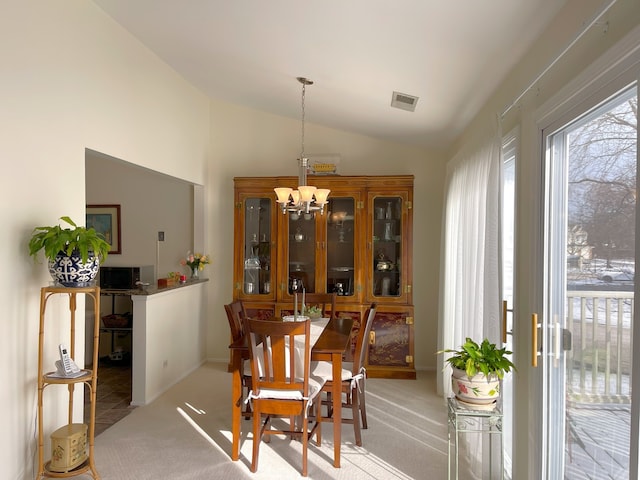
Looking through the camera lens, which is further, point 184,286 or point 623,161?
point 184,286

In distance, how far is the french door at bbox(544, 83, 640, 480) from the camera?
1533 millimetres

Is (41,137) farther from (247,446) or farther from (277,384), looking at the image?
(247,446)

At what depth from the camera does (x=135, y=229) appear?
18.1 ft

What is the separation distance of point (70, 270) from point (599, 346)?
2675mm

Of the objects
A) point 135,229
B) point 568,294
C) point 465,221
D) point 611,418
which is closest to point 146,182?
point 135,229

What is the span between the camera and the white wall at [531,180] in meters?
1.76

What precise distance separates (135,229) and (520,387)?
470cm

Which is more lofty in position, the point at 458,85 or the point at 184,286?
the point at 458,85

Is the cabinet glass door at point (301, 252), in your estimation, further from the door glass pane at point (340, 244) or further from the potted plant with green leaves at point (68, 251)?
the potted plant with green leaves at point (68, 251)

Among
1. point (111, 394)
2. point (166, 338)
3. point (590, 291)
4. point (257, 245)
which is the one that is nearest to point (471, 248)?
point (590, 291)

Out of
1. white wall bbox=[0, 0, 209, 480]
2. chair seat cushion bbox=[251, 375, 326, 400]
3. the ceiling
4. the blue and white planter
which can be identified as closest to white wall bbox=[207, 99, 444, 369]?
the ceiling

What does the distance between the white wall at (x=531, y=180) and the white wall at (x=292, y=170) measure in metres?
2.41

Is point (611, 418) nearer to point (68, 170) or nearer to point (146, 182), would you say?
point (68, 170)

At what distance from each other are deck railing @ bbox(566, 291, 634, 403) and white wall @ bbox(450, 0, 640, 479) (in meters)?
0.24
